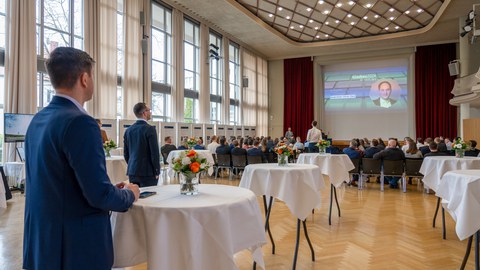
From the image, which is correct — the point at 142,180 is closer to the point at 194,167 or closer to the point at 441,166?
the point at 194,167

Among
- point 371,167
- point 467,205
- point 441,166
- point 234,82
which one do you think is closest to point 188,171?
point 467,205

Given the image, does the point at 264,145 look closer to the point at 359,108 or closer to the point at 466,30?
the point at 466,30

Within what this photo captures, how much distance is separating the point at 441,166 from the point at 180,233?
14.7ft

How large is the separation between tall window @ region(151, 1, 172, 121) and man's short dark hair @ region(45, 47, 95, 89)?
1065cm

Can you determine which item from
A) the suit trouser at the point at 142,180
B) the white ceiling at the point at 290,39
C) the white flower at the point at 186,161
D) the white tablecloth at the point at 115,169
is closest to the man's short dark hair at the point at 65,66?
the white flower at the point at 186,161

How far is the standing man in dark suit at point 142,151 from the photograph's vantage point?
3.61 m

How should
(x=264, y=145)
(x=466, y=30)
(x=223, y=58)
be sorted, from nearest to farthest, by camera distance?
1. (x=264, y=145)
2. (x=466, y=30)
3. (x=223, y=58)

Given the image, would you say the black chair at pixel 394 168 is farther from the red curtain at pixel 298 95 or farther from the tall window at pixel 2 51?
the red curtain at pixel 298 95

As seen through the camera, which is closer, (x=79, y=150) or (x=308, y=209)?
(x=79, y=150)

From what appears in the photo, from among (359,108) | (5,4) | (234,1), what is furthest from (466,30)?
(5,4)

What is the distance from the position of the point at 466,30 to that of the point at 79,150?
14020mm

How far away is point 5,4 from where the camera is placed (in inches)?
296

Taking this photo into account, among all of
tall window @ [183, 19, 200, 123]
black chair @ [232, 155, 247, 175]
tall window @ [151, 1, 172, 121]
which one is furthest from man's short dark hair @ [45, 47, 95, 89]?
tall window @ [183, 19, 200, 123]

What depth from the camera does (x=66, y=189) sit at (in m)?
1.43
